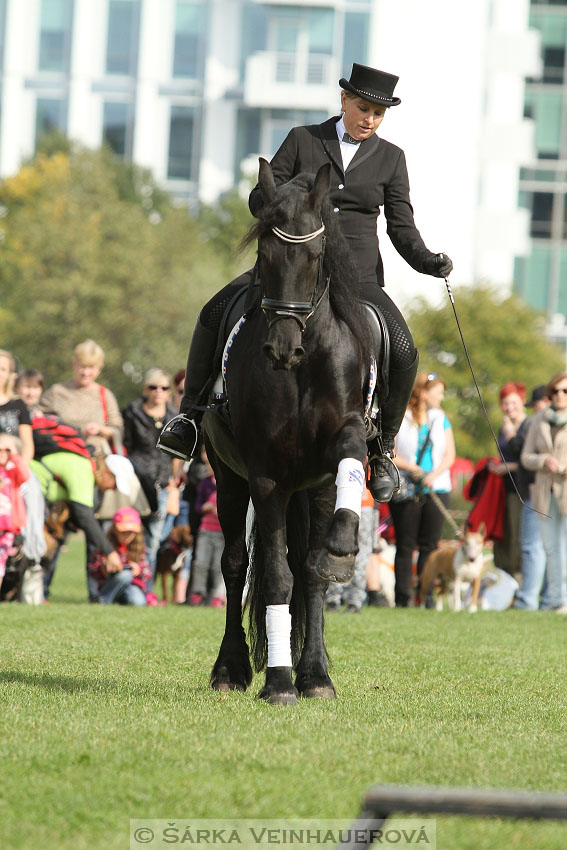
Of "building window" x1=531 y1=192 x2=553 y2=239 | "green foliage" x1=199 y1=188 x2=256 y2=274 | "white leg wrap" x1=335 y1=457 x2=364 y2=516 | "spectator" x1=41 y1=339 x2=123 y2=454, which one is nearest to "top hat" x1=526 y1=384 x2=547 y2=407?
"spectator" x1=41 y1=339 x2=123 y2=454

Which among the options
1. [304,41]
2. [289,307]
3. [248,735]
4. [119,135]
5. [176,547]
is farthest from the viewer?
[119,135]

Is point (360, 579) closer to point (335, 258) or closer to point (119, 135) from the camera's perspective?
point (335, 258)

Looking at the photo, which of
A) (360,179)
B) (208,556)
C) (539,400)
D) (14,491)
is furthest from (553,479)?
(360,179)

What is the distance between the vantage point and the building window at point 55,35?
7306 centimetres

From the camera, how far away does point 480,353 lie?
47.7m

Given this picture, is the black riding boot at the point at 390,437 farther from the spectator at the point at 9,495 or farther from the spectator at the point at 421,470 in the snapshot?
the spectator at the point at 421,470

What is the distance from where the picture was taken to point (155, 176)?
7338 cm

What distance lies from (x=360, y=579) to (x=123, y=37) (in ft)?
207

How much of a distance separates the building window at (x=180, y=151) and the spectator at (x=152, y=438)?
5997cm

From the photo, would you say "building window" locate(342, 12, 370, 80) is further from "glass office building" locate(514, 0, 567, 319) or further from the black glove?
the black glove

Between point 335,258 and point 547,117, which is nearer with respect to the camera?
point 335,258

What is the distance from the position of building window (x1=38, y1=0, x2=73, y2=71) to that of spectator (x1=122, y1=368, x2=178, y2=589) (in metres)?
60.5

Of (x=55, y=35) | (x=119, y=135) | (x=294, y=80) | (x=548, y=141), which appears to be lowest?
(x=548, y=141)

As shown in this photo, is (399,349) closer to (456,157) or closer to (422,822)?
(422,822)
